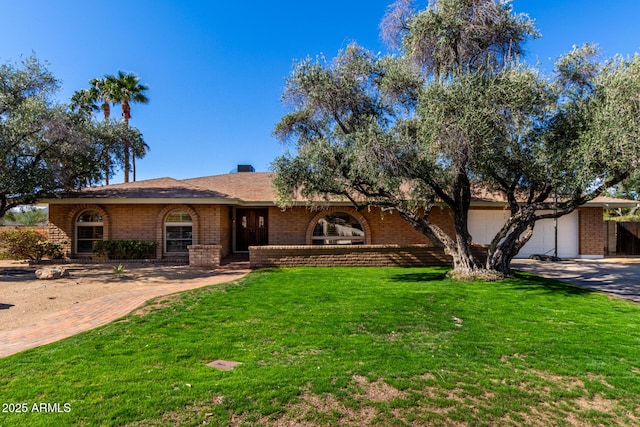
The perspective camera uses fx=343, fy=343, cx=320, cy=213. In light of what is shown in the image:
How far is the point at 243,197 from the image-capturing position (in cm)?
1579

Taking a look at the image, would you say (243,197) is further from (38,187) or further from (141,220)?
(38,187)

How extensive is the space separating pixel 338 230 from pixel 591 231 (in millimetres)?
12651

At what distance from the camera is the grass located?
10.1 ft

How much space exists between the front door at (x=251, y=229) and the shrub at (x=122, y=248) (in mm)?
4145

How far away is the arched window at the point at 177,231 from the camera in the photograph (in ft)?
48.5

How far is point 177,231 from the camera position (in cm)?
1484

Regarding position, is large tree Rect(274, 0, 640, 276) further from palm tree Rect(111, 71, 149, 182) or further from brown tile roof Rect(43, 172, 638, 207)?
palm tree Rect(111, 71, 149, 182)

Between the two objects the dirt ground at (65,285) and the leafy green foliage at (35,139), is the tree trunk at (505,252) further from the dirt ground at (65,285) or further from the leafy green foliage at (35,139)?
the leafy green foliage at (35,139)

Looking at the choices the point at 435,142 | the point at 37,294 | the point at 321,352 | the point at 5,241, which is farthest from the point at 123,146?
the point at 321,352

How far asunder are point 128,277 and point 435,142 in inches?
392

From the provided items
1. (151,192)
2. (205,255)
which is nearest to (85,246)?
(151,192)

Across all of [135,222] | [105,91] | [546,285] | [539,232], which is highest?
[105,91]

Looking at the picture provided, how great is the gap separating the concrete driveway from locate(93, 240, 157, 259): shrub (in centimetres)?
1513

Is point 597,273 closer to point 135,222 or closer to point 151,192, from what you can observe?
point 151,192
